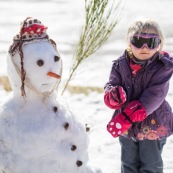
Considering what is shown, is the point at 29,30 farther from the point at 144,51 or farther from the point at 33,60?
the point at 144,51

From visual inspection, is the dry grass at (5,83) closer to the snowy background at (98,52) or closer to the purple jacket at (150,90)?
the snowy background at (98,52)

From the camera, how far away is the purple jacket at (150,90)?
2613mm

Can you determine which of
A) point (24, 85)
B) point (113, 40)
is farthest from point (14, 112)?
point (113, 40)

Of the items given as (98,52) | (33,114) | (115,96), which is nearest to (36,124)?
(33,114)

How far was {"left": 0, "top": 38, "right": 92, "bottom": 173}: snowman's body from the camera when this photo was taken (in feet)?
8.03

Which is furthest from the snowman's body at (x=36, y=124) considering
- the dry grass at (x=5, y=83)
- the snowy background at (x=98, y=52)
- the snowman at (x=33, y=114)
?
the dry grass at (x=5, y=83)

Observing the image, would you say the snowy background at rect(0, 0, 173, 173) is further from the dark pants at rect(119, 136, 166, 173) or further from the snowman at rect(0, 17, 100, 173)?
the dark pants at rect(119, 136, 166, 173)

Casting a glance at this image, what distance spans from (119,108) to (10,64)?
691 millimetres

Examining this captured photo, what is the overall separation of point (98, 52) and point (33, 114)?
475 cm

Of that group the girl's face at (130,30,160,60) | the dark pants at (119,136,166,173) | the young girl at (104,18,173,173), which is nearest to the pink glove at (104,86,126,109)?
the young girl at (104,18,173,173)

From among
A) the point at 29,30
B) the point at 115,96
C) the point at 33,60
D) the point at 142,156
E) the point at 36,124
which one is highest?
the point at 29,30

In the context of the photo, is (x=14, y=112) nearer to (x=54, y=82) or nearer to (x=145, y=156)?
(x=54, y=82)

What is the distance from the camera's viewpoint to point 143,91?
2.67 meters

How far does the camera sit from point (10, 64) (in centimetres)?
248
